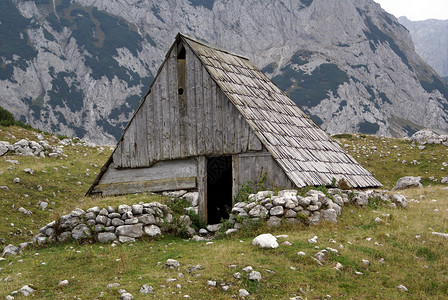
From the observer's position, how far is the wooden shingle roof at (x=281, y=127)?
15906mm

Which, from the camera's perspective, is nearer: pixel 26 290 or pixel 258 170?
pixel 26 290

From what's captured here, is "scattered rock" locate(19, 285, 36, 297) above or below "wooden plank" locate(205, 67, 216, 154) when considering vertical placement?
below

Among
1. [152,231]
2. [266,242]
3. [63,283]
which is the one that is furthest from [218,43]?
[63,283]

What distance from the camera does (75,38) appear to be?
13838cm

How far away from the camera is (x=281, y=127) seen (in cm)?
1812

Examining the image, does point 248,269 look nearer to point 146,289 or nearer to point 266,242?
point 266,242

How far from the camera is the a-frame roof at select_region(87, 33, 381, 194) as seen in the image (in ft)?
52.1

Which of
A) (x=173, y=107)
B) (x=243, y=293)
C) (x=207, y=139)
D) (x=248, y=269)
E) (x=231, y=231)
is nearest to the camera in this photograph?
(x=243, y=293)

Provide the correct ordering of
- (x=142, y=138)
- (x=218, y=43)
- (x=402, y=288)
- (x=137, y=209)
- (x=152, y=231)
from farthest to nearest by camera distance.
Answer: (x=218, y=43) < (x=142, y=138) < (x=137, y=209) < (x=152, y=231) < (x=402, y=288)

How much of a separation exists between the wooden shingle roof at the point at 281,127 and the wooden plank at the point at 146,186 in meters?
3.53

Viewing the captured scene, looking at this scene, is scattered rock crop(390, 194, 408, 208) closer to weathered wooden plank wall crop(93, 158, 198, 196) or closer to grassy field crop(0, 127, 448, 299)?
grassy field crop(0, 127, 448, 299)

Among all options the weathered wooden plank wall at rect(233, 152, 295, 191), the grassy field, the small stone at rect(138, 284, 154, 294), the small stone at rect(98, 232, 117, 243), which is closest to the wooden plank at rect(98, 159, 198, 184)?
the grassy field

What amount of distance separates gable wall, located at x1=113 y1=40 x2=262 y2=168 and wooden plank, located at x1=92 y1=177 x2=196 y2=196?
0.83 metres

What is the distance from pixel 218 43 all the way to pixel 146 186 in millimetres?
164431
